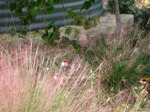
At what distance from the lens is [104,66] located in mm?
2904

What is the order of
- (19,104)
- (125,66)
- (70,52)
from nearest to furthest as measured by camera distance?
(19,104) < (125,66) < (70,52)

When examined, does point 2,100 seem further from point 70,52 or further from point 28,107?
point 70,52

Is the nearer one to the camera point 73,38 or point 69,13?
point 69,13

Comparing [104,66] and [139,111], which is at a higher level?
[104,66]

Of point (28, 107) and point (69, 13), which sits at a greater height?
point (69, 13)

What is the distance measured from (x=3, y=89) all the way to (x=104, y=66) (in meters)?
1.36

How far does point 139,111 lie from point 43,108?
1.12 metres

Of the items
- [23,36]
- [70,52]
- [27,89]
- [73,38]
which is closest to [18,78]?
[27,89]

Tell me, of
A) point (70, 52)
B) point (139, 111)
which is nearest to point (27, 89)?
point (139, 111)

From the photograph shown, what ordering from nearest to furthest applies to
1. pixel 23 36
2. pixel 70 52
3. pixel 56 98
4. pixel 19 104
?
pixel 19 104, pixel 56 98, pixel 70 52, pixel 23 36

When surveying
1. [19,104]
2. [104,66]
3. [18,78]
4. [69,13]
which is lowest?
[104,66]

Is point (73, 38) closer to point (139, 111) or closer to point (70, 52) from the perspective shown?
point (70, 52)

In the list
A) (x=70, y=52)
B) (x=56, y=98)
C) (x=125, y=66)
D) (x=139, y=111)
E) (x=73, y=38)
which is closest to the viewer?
(x=56, y=98)

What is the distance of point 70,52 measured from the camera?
11.0ft
